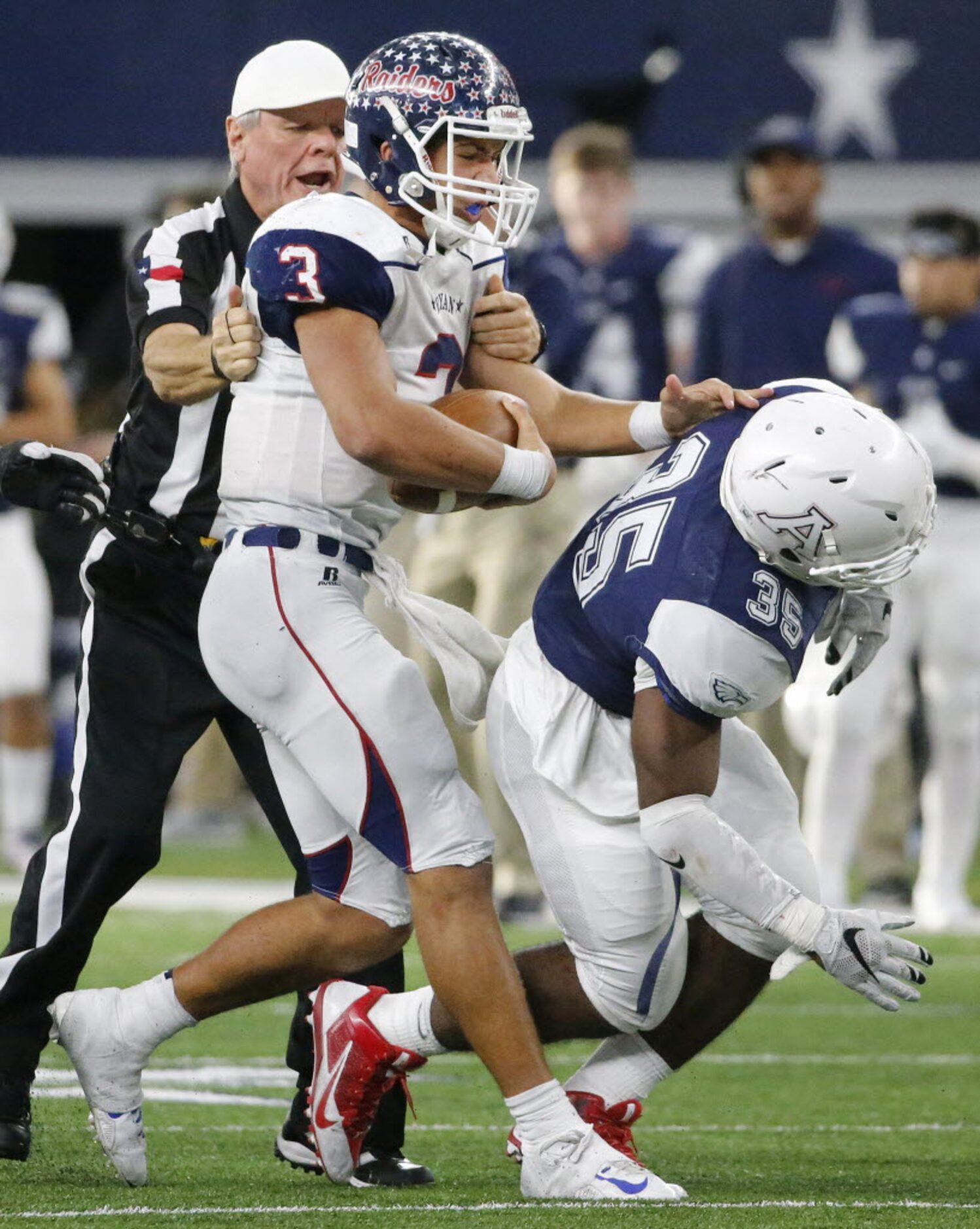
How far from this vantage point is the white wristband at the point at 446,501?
3453mm

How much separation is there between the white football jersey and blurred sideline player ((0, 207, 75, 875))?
13.3 feet

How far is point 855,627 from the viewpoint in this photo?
142 inches

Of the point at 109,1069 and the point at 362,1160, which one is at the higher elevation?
the point at 109,1069

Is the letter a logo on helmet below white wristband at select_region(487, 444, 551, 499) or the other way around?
below

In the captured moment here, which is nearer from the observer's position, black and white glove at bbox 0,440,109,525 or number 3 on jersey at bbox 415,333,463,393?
number 3 on jersey at bbox 415,333,463,393

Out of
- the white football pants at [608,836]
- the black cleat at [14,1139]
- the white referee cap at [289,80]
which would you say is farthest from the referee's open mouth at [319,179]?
the black cleat at [14,1139]

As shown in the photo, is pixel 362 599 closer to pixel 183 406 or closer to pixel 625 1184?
pixel 183 406

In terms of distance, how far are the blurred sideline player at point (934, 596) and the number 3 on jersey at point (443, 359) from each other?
3276 millimetres

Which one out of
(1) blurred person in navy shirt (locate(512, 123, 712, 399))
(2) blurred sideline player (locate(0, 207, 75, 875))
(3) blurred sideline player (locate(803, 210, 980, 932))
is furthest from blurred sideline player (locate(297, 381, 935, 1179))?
(2) blurred sideline player (locate(0, 207, 75, 875))

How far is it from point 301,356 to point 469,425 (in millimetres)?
262

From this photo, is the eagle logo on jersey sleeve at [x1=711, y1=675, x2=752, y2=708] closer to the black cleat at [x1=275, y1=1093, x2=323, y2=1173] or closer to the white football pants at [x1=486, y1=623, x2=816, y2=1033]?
the white football pants at [x1=486, y1=623, x2=816, y2=1033]

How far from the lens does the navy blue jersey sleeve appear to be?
3.28 meters

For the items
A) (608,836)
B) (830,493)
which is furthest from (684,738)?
(830,493)

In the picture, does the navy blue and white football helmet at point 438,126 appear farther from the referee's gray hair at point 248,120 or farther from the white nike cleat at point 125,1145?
the white nike cleat at point 125,1145
